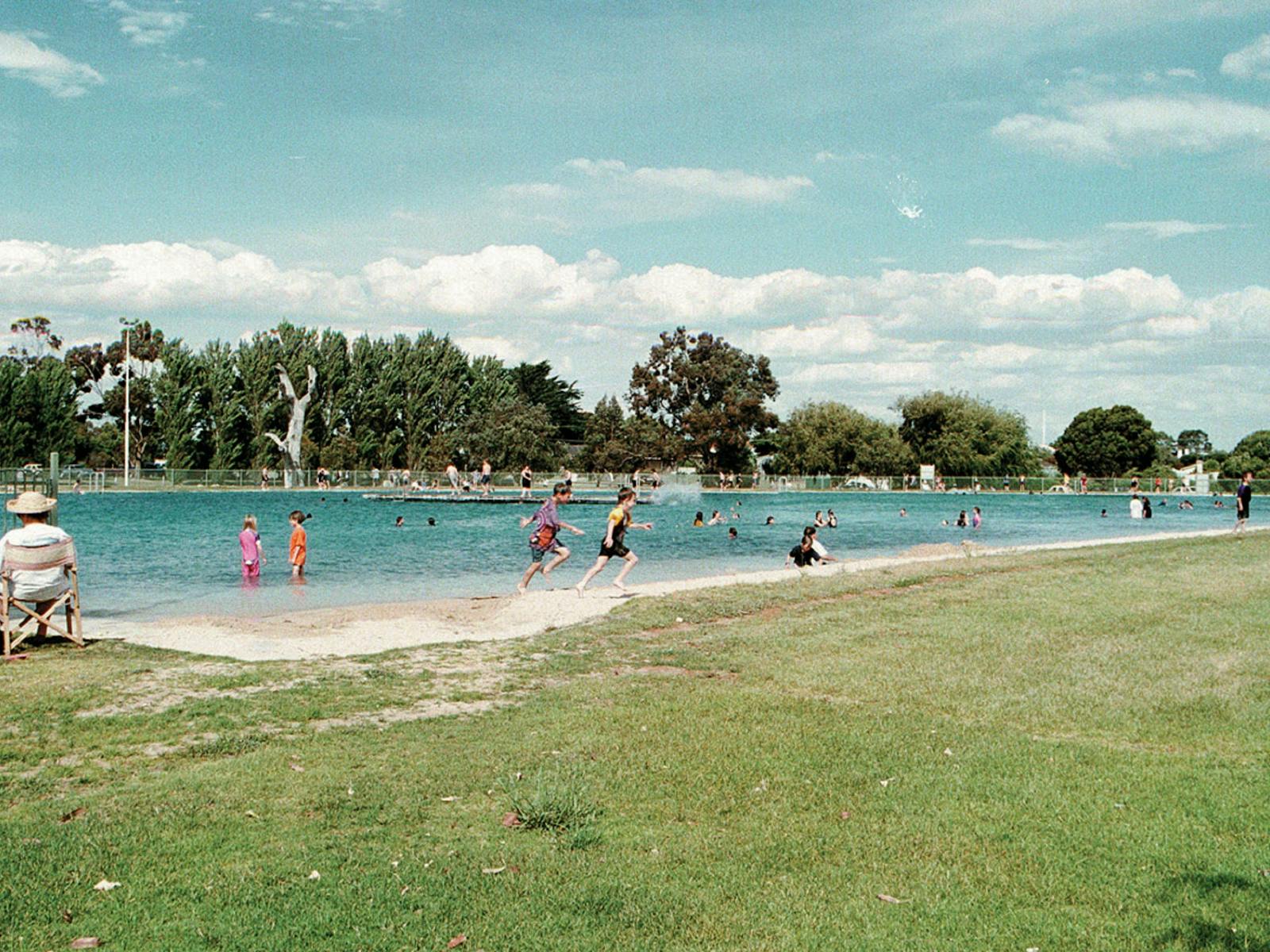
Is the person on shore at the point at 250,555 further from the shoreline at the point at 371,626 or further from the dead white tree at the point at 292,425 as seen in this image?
the dead white tree at the point at 292,425

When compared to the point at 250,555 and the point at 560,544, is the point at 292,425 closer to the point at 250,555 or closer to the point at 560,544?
the point at 250,555

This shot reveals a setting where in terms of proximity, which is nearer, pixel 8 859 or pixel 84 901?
pixel 84 901

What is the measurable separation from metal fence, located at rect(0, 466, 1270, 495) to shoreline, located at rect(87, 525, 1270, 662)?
59280mm

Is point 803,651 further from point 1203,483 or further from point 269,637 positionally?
point 1203,483

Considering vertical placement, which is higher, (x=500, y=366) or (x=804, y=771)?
(x=500, y=366)

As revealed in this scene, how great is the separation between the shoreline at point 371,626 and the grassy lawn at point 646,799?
2.88 feet

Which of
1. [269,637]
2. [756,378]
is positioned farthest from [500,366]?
[269,637]

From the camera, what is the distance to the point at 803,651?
11.8 meters

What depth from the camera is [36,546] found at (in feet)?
39.0

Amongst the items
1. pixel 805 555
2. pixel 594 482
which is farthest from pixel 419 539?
pixel 594 482

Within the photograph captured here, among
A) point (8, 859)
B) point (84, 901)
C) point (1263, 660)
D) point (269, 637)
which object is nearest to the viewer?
point (84, 901)

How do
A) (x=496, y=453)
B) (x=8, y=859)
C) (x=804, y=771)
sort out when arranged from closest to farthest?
(x=8, y=859) → (x=804, y=771) → (x=496, y=453)

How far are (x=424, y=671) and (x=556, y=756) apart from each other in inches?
143

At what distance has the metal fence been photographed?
260 ft
